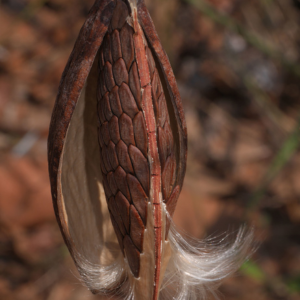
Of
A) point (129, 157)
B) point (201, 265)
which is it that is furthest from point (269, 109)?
point (129, 157)

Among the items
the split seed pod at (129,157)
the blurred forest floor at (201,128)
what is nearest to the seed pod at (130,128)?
the split seed pod at (129,157)

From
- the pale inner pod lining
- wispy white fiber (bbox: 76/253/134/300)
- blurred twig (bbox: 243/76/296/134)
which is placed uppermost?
blurred twig (bbox: 243/76/296/134)

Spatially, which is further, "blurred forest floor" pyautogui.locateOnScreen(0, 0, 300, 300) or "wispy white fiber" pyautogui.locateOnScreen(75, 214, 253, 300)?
"blurred forest floor" pyautogui.locateOnScreen(0, 0, 300, 300)

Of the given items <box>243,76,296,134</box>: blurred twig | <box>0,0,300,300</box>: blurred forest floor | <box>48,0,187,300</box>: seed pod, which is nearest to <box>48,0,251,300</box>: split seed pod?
<box>48,0,187,300</box>: seed pod

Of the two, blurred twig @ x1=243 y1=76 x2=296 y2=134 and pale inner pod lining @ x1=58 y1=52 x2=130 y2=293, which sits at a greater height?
blurred twig @ x1=243 y1=76 x2=296 y2=134

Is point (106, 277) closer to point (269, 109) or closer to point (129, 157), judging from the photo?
point (129, 157)

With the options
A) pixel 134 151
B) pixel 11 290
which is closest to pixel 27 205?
pixel 11 290

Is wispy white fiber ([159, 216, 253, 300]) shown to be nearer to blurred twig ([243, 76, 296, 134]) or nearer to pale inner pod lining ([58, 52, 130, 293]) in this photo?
pale inner pod lining ([58, 52, 130, 293])
